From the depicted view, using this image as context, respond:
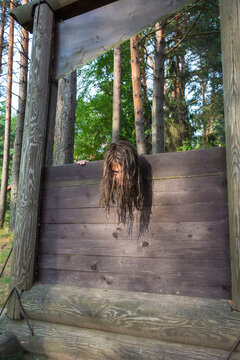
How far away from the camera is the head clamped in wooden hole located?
2248mm

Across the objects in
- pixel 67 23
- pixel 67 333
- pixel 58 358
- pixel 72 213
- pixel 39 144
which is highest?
pixel 67 23

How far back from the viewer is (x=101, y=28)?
2.74 metres

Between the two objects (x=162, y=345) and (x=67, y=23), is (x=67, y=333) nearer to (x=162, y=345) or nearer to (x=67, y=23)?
(x=162, y=345)

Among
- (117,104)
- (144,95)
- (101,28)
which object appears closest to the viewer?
(101,28)

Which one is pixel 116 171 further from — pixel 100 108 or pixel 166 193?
pixel 100 108

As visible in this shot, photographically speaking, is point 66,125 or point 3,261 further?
point 66,125

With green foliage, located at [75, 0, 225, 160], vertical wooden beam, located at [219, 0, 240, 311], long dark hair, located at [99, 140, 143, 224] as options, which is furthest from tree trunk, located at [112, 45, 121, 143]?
vertical wooden beam, located at [219, 0, 240, 311]

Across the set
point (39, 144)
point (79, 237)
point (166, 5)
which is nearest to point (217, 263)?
point (79, 237)

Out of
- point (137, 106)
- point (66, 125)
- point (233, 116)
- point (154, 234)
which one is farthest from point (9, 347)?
point (137, 106)

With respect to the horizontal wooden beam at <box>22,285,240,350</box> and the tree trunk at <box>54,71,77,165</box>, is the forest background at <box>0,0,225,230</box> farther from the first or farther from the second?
the horizontal wooden beam at <box>22,285,240,350</box>

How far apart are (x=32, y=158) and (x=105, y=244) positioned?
1.11m

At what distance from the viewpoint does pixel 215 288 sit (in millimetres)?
1997

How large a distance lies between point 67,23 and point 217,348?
3171mm

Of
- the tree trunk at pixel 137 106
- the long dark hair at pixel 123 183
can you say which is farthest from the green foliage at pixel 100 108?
the long dark hair at pixel 123 183
